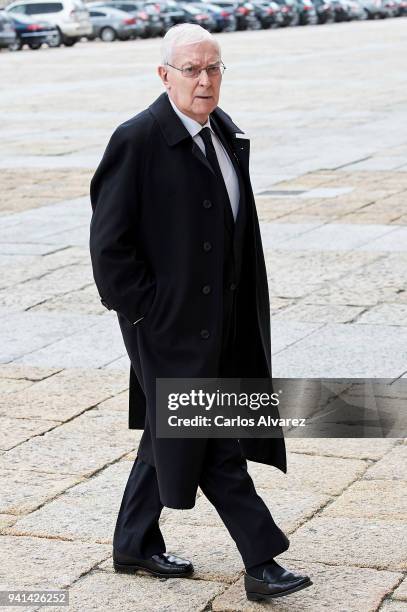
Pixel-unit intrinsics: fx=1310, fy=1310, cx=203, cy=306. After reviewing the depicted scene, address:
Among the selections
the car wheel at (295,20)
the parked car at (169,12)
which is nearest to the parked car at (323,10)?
the car wheel at (295,20)

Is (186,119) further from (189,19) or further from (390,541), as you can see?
(189,19)

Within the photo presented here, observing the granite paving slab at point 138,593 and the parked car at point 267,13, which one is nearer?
the granite paving slab at point 138,593

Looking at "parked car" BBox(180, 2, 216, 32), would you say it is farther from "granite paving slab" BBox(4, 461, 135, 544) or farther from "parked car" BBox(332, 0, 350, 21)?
"granite paving slab" BBox(4, 461, 135, 544)

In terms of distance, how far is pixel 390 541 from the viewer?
13.5 feet

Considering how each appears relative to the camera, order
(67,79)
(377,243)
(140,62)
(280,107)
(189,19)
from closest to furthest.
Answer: (377,243) → (280,107) → (67,79) → (140,62) → (189,19)

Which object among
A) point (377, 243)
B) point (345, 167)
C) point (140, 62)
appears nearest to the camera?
point (377, 243)

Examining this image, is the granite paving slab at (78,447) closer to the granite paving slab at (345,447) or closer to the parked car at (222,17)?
the granite paving slab at (345,447)

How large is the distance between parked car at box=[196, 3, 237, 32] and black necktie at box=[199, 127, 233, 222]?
47612mm

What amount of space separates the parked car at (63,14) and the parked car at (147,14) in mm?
2778

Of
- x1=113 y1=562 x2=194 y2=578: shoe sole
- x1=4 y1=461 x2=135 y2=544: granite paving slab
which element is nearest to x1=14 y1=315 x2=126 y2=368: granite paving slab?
x1=4 y1=461 x2=135 y2=544: granite paving slab

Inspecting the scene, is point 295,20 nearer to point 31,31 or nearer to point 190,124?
point 31,31

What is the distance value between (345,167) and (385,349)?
270 inches

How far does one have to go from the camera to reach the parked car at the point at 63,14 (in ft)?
143

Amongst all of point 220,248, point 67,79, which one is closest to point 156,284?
point 220,248
